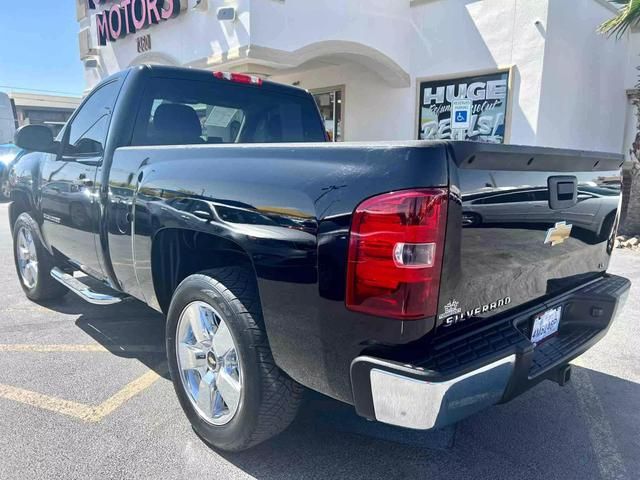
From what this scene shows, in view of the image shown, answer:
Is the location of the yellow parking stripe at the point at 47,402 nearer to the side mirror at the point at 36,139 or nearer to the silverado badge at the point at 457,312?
the side mirror at the point at 36,139

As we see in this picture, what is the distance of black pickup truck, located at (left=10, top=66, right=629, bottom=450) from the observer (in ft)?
6.00

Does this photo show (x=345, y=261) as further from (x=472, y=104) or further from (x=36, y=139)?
(x=472, y=104)

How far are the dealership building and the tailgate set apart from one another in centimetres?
656

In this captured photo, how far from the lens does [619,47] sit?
1105cm

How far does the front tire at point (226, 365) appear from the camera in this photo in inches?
91.3

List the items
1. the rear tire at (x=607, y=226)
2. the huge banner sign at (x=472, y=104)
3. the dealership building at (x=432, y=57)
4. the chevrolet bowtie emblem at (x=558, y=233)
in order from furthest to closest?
the huge banner sign at (x=472, y=104)
the dealership building at (x=432, y=57)
the rear tire at (x=607, y=226)
the chevrolet bowtie emblem at (x=558, y=233)

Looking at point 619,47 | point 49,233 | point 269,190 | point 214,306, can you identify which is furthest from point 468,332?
point 619,47

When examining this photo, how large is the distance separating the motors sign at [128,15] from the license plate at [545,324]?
1070 centimetres

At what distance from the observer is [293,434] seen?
280 centimetres

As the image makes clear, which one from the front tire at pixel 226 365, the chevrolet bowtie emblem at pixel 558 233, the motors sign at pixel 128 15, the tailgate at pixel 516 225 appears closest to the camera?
the tailgate at pixel 516 225

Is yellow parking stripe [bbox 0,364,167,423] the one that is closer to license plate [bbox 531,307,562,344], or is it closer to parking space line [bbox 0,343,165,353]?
parking space line [bbox 0,343,165,353]

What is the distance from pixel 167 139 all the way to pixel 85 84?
14450mm

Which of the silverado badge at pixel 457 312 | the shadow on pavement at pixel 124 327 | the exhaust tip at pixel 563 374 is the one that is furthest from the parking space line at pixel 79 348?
the exhaust tip at pixel 563 374

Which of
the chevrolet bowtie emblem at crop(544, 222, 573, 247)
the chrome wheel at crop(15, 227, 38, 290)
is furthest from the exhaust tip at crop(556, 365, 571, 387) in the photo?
the chrome wheel at crop(15, 227, 38, 290)
